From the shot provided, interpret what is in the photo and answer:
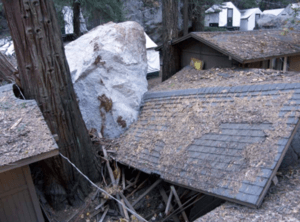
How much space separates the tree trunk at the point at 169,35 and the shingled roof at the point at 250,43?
394mm

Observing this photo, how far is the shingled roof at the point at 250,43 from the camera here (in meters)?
10.2

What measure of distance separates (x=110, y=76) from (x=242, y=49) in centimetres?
541

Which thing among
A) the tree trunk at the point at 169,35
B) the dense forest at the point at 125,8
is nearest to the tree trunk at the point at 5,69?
the tree trunk at the point at 169,35

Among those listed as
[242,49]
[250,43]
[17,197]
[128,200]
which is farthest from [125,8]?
[17,197]

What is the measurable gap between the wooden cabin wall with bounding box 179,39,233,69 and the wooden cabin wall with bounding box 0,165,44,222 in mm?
8549

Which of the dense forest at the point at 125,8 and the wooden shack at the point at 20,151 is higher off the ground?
the dense forest at the point at 125,8

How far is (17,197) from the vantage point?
5.06 metres

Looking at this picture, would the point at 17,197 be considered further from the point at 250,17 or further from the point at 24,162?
the point at 250,17

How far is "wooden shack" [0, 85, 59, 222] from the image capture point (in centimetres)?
406

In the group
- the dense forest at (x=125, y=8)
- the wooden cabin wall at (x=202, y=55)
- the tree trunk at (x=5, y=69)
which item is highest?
the dense forest at (x=125, y=8)

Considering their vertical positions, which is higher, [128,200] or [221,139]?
[221,139]

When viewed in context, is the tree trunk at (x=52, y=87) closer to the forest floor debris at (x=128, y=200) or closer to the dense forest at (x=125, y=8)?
the forest floor debris at (x=128, y=200)

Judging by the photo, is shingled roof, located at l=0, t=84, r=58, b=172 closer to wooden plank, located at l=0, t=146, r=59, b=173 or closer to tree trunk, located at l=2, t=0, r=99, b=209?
wooden plank, located at l=0, t=146, r=59, b=173

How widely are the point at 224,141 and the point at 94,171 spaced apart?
11.2 ft
